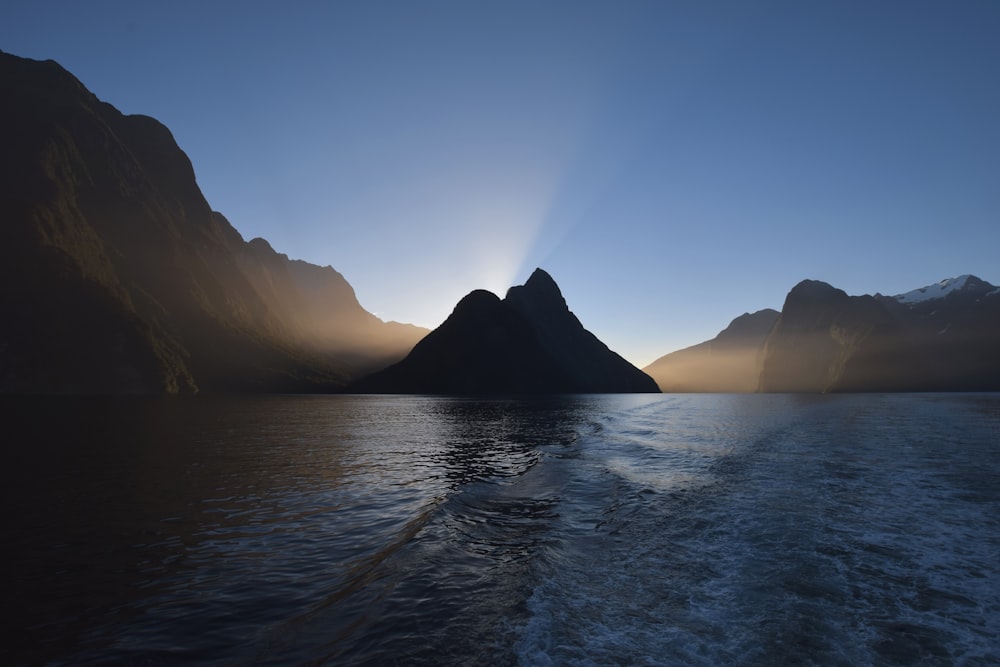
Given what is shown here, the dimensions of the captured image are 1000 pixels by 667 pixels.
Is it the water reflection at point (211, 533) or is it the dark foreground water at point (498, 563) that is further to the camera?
the water reflection at point (211, 533)

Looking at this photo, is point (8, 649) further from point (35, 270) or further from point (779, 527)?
point (35, 270)

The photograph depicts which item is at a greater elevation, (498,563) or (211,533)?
(211,533)

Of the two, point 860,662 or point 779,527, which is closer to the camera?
point 860,662

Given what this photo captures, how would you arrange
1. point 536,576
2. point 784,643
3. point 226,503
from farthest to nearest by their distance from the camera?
point 226,503, point 536,576, point 784,643

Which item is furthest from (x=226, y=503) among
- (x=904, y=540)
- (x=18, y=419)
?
(x=18, y=419)

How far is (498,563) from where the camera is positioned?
47.7ft

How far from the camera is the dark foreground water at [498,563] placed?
31.6 ft

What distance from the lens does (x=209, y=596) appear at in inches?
465

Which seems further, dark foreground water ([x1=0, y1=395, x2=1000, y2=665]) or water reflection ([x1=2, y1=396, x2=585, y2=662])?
water reflection ([x1=2, y1=396, x2=585, y2=662])

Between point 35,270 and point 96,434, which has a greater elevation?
point 35,270

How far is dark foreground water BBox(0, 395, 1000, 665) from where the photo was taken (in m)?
9.62

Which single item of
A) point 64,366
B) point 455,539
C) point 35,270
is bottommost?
point 455,539

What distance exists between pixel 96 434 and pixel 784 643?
60457mm

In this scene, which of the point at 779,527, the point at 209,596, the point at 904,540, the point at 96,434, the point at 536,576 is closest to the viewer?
the point at 209,596
